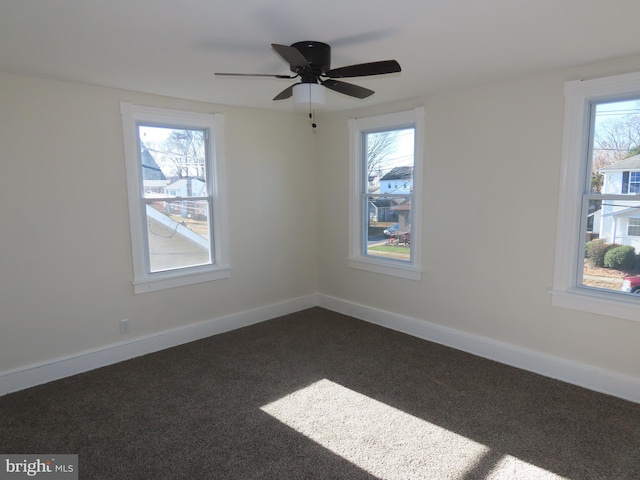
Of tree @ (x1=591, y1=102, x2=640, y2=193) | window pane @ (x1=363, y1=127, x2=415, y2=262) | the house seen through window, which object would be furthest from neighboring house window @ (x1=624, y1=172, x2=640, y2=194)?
the house seen through window

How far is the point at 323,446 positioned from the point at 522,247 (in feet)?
7.51

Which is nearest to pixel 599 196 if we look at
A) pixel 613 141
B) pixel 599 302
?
pixel 613 141

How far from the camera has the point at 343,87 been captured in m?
2.62

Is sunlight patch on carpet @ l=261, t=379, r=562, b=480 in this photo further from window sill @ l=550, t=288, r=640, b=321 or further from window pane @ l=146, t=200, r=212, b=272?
window pane @ l=146, t=200, r=212, b=272

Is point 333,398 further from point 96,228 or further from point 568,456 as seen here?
point 96,228

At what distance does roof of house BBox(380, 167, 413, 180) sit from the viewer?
13.8 feet

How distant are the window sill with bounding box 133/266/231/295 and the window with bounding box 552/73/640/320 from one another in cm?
320

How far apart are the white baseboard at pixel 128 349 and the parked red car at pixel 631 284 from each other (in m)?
3.38

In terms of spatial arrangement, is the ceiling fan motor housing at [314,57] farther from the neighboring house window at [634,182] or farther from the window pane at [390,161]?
the neighboring house window at [634,182]

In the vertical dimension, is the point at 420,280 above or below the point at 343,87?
below

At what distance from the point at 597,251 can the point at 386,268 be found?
6.51 feet

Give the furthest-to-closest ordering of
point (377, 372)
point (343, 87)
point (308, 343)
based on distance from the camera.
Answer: point (308, 343), point (377, 372), point (343, 87)

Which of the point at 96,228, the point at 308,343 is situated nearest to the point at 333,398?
the point at 308,343

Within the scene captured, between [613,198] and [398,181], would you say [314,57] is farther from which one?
[613,198]
